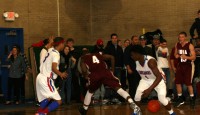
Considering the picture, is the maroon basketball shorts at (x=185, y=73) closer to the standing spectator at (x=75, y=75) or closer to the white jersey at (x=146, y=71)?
the standing spectator at (x=75, y=75)

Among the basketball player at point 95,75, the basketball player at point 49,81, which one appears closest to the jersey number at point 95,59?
the basketball player at point 95,75

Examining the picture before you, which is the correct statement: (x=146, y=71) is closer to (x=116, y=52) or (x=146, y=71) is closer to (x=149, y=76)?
(x=149, y=76)

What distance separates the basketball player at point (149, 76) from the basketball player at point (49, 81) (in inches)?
70.6

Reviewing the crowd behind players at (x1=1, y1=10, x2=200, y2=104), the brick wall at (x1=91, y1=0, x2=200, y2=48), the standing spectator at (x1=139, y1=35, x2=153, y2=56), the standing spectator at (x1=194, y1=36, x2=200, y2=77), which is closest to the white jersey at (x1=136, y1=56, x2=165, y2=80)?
the standing spectator at (x1=139, y1=35, x2=153, y2=56)

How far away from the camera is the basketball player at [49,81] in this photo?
37.4ft

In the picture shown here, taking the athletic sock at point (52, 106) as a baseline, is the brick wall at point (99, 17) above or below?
above

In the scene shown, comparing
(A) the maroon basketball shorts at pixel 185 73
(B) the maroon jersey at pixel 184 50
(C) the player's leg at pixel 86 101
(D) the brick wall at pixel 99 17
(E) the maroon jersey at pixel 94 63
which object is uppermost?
(D) the brick wall at pixel 99 17

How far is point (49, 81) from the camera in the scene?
451 inches

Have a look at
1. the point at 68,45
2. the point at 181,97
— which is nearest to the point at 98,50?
the point at 68,45

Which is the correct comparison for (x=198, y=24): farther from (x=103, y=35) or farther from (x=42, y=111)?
(x=42, y=111)

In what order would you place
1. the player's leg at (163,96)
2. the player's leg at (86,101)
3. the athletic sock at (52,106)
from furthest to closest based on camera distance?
the player's leg at (86,101), the athletic sock at (52,106), the player's leg at (163,96)

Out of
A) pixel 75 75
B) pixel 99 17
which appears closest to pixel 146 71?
pixel 75 75

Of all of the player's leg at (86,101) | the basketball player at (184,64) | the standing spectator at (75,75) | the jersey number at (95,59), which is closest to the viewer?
the player's leg at (86,101)

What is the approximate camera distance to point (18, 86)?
18250 millimetres
